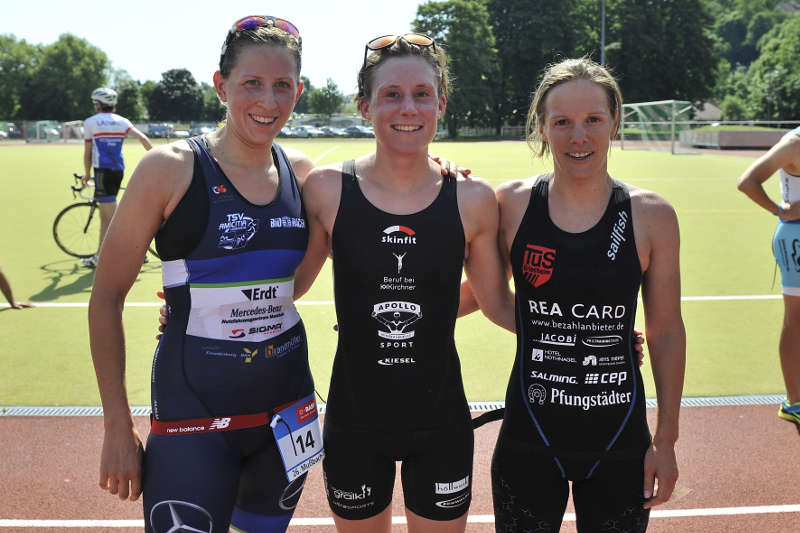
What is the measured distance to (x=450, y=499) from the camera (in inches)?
103

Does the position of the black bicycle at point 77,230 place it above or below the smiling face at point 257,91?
below

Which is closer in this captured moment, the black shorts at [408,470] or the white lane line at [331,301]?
the black shorts at [408,470]

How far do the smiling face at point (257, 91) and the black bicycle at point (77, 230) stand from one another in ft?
29.6

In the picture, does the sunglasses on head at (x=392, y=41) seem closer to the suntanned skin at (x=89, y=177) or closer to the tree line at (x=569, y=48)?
the suntanned skin at (x=89, y=177)

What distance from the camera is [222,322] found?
2.44 meters

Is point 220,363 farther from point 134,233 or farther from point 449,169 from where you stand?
point 449,169

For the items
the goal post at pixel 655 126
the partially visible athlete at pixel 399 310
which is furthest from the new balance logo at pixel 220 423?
the goal post at pixel 655 126

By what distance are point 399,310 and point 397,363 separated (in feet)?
0.64

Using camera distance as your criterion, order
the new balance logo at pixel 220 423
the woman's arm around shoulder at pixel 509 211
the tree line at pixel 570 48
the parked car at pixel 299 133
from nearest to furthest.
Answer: the new balance logo at pixel 220 423 → the woman's arm around shoulder at pixel 509 211 → the parked car at pixel 299 133 → the tree line at pixel 570 48

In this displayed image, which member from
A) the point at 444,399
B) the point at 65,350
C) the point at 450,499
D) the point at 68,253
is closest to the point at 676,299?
the point at 444,399

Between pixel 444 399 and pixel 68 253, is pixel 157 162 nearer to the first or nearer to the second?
pixel 444 399

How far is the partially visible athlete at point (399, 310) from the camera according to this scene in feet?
8.59

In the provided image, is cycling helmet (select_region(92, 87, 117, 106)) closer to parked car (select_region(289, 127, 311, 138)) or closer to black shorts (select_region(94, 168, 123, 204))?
black shorts (select_region(94, 168, 123, 204))

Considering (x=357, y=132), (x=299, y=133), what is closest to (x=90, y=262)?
(x=299, y=133)
